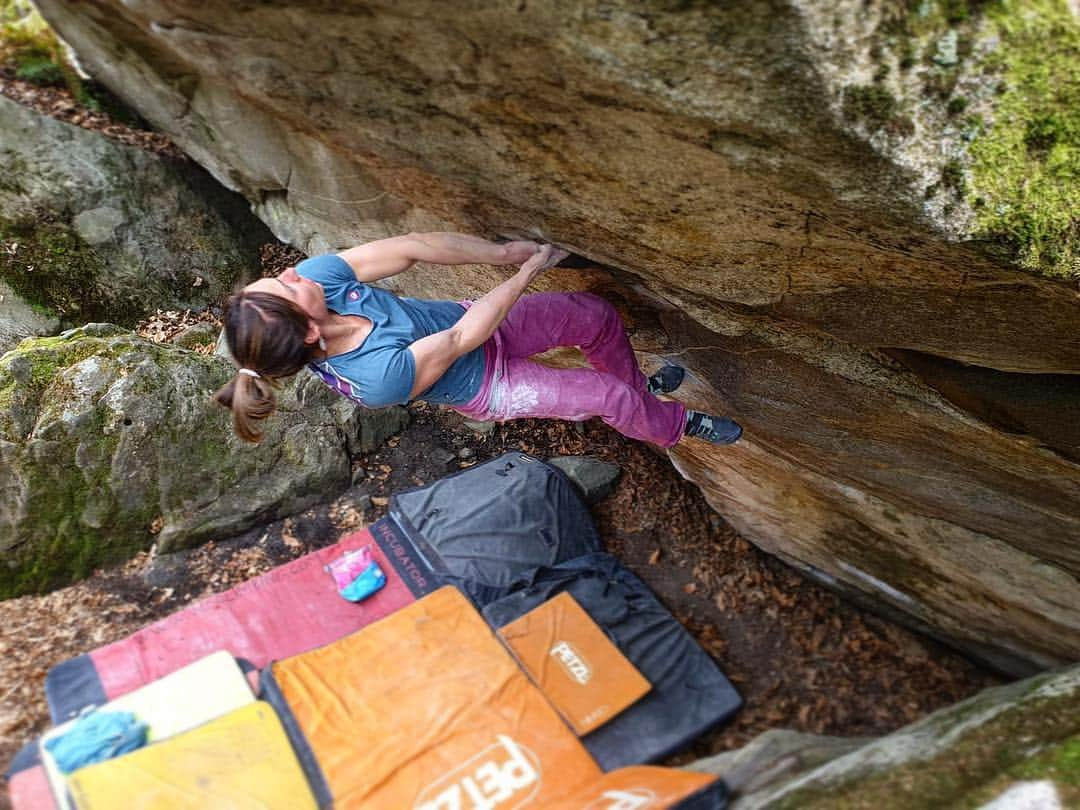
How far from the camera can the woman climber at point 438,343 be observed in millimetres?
3398

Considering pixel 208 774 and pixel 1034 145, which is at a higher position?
pixel 1034 145

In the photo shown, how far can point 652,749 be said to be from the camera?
175 inches

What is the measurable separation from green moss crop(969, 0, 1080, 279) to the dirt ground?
11.3 feet

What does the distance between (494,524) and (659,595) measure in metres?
1.47

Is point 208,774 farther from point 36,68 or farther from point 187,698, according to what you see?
point 36,68

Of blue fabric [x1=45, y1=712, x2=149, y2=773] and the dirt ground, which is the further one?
the dirt ground

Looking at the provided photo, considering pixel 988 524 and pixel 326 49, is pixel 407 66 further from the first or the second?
pixel 988 524

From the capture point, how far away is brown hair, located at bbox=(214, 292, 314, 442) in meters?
3.27

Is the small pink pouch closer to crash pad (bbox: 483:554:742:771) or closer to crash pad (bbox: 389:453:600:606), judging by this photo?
crash pad (bbox: 389:453:600:606)

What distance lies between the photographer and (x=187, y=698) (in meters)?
4.56

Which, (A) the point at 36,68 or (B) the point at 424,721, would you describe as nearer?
(B) the point at 424,721

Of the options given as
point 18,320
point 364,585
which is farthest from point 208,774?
point 18,320

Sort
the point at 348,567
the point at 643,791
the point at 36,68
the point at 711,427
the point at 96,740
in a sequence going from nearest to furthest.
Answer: the point at 643,791 < the point at 96,740 < the point at 711,427 < the point at 348,567 < the point at 36,68

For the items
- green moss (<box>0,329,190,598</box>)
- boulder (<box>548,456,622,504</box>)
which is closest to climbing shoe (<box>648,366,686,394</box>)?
boulder (<box>548,456,622,504</box>)
